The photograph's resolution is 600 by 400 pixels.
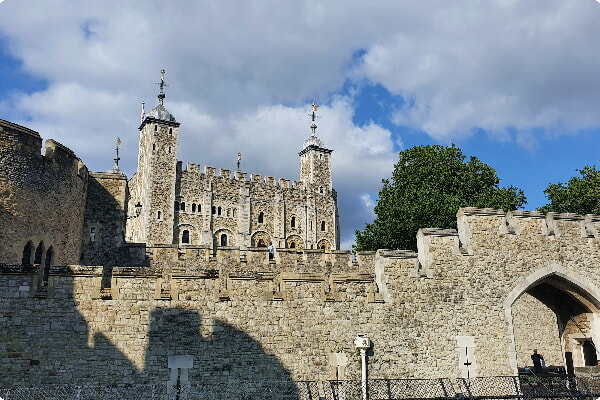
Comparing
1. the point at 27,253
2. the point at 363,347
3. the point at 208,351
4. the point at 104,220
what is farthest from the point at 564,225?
the point at 27,253

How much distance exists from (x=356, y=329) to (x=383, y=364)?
105 cm

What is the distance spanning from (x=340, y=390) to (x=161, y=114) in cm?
4840

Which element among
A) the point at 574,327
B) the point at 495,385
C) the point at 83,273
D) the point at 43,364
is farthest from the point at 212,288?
the point at 574,327

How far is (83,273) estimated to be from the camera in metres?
11.6

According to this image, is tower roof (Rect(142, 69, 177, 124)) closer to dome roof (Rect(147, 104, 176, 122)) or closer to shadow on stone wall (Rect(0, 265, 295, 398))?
dome roof (Rect(147, 104, 176, 122))

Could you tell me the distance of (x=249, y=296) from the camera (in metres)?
12.3

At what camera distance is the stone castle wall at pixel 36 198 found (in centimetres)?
1359

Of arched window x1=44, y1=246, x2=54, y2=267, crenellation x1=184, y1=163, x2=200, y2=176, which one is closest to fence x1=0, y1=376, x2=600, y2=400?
arched window x1=44, y1=246, x2=54, y2=267

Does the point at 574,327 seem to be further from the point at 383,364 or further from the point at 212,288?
the point at 212,288

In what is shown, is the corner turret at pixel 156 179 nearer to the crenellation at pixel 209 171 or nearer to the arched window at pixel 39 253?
the crenellation at pixel 209 171

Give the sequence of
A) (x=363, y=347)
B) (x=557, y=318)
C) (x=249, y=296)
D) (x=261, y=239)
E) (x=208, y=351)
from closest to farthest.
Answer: (x=208, y=351)
(x=249, y=296)
(x=363, y=347)
(x=557, y=318)
(x=261, y=239)

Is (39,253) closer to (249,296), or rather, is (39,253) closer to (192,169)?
(249,296)

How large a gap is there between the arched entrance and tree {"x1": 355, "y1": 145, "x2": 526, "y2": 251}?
7.48 meters

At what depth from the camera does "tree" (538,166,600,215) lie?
28938 mm
